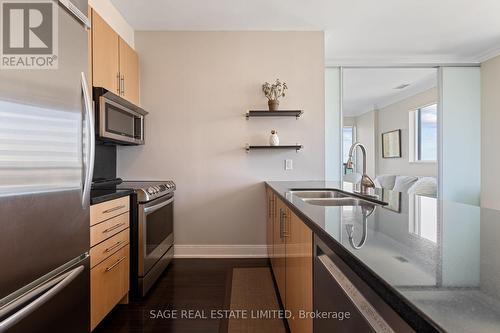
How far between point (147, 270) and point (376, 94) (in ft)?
18.6

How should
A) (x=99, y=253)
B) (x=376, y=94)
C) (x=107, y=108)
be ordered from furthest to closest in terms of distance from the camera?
(x=376, y=94) → (x=107, y=108) → (x=99, y=253)

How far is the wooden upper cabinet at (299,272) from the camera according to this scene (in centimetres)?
119

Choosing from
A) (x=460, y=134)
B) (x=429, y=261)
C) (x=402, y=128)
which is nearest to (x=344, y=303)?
(x=429, y=261)

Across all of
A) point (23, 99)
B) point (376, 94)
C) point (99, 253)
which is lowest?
point (99, 253)

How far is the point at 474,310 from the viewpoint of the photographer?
407 mm

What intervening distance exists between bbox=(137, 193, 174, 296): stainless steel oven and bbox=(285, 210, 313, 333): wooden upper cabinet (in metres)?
1.20

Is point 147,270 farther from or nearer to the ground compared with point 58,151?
nearer to the ground

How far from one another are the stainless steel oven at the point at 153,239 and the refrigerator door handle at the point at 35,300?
992 mm

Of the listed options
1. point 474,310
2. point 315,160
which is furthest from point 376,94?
point 474,310

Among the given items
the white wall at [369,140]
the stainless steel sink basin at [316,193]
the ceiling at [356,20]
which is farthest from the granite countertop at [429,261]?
the white wall at [369,140]

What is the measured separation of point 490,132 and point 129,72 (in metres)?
4.62

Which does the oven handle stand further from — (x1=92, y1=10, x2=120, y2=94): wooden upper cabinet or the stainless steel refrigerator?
(x1=92, y1=10, x2=120, y2=94): wooden upper cabinet

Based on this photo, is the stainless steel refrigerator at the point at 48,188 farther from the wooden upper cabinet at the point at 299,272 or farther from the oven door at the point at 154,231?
the wooden upper cabinet at the point at 299,272

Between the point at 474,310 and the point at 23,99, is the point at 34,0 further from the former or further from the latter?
the point at 474,310
